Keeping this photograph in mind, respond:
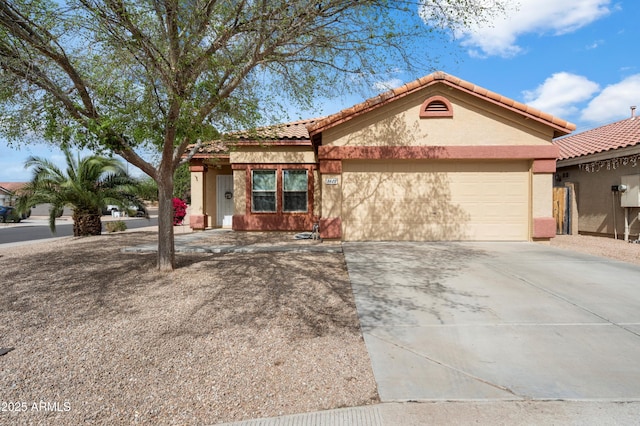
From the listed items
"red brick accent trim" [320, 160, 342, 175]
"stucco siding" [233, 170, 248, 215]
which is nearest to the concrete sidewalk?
"red brick accent trim" [320, 160, 342, 175]

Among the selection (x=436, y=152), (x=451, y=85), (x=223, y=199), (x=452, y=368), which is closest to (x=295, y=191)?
(x=223, y=199)

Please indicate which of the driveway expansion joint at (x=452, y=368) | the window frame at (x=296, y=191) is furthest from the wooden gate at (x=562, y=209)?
the driveway expansion joint at (x=452, y=368)

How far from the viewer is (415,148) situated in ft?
36.0

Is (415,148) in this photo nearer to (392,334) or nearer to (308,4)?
(308,4)

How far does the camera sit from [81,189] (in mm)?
13602

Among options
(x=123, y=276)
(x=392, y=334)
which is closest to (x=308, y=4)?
(x=392, y=334)

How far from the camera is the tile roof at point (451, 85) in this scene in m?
10.6

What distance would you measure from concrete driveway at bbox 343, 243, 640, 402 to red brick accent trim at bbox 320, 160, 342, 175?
3.70 m

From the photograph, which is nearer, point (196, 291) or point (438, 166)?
point (196, 291)

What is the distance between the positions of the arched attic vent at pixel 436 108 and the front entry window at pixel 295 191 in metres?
4.93

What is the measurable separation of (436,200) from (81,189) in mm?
12186

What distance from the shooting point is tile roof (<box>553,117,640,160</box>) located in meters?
12.5

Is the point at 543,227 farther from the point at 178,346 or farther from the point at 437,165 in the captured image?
the point at 178,346

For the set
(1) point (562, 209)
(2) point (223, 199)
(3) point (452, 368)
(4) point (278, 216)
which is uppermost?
(2) point (223, 199)
